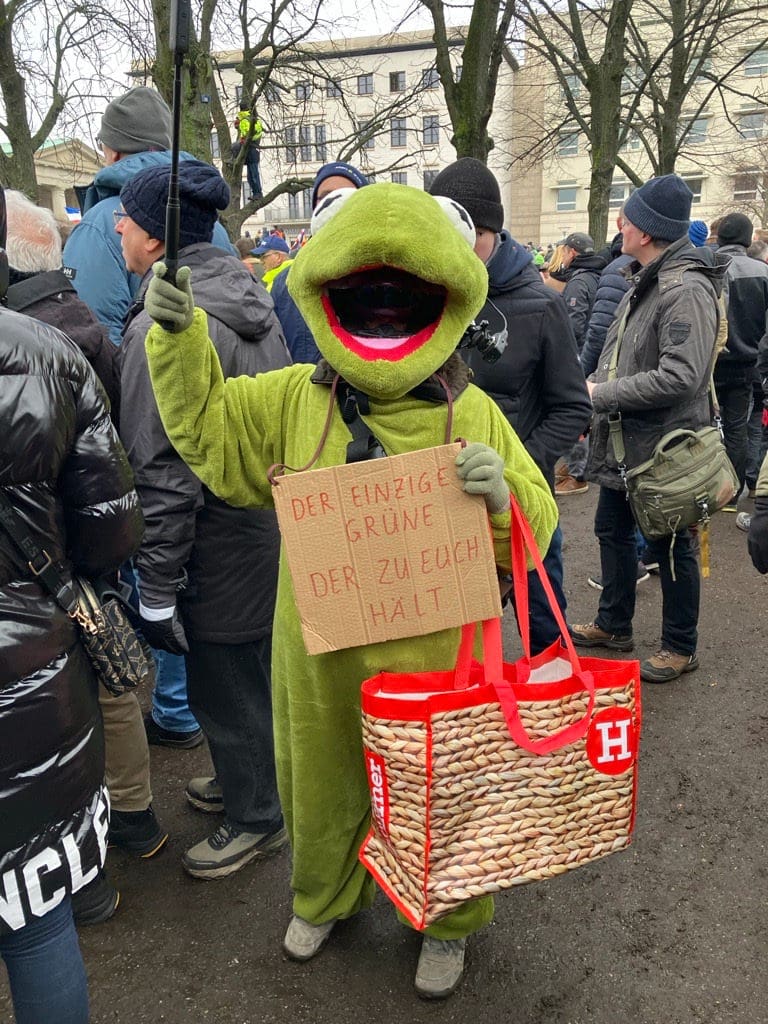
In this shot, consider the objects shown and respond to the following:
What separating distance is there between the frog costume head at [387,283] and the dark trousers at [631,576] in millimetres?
Result: 2193

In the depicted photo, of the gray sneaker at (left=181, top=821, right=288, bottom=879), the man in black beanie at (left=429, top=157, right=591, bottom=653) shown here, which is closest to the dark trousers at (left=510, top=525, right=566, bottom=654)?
the man in black beanie at (left=429, top=157, right=591, bottom=653)

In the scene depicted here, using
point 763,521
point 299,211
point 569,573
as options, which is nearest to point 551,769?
point 763,521

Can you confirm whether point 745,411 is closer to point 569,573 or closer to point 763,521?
point 569,573

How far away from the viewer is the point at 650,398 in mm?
3287

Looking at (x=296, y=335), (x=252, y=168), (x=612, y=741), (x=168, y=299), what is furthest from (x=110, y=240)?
(x=252, y=168)

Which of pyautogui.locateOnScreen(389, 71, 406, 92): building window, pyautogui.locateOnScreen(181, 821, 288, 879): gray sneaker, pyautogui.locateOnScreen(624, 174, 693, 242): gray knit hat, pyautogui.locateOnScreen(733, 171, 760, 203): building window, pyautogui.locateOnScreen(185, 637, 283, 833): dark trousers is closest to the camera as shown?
pyautogui.locateOnScreen(185, 637, 283, 833): dark trousers

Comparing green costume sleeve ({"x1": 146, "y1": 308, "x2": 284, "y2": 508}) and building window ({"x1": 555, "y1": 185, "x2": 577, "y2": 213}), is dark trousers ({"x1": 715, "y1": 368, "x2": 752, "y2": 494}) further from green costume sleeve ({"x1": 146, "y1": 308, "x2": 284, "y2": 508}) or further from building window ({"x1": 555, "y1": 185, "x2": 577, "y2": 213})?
building window ({"x1": 555, "y1": 185, "x2": 577, "y2": 213})

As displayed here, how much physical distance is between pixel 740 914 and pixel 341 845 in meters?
1.24

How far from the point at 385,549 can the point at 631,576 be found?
2.61 m

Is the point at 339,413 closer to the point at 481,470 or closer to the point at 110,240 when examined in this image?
the point at 481,470

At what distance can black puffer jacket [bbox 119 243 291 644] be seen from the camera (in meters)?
2.14

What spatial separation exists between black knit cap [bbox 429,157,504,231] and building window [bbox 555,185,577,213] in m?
51.5

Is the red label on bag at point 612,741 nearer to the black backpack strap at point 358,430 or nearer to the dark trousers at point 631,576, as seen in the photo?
the black backpack strap at point 358,430

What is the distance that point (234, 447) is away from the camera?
1875 millimetres
